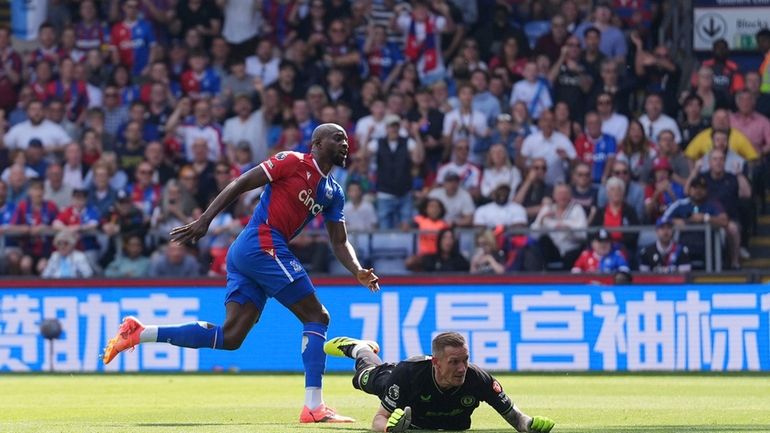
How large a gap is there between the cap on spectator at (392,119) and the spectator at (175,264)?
129 inches

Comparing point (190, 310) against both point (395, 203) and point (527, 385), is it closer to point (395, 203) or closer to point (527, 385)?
point (395, 203)

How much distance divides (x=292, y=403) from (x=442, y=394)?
13.9 ft

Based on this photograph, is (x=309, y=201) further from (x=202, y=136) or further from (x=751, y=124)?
(x=202, y=136)

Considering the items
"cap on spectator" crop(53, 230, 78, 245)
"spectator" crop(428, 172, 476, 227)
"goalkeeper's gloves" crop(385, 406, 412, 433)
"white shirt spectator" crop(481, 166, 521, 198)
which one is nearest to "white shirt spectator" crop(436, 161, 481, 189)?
"white shirt spectator" crop(481, 166, 521, 198)

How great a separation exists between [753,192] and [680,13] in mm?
4390

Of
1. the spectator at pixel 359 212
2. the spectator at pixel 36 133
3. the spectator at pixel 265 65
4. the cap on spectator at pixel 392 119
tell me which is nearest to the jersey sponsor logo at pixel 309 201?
the spectator at pixel 359 212

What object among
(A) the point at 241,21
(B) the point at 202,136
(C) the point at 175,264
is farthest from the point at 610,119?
(A) the point at 241,21

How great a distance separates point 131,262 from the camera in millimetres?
20750

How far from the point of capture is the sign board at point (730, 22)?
76.5 ft

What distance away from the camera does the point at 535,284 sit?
18.9 metres

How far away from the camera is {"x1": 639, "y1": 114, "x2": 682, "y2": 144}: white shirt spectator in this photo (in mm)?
21141

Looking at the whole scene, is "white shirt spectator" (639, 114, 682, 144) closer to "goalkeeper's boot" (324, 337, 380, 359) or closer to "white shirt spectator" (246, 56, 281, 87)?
"white shirt spectator" (246, 56, 281, 87)

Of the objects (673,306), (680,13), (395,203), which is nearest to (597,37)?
(680,13)

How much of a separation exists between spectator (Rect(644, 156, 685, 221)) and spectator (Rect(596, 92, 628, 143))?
122cm
